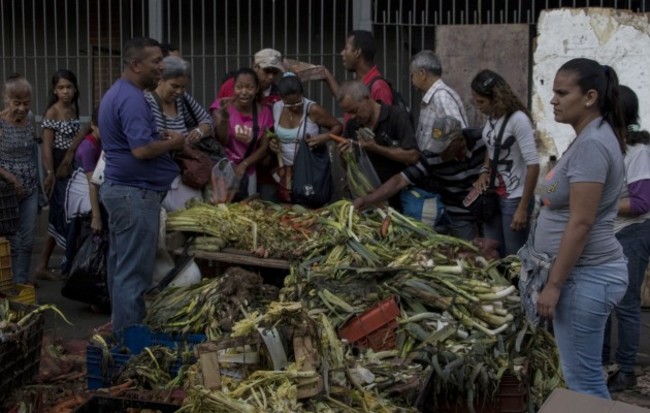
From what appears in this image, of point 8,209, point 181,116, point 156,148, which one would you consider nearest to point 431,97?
point 181,116

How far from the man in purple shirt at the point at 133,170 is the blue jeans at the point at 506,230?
2.40 metres

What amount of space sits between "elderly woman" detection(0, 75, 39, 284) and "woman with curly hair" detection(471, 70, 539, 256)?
3686 millimetres

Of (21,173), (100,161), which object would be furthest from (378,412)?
(21,173)

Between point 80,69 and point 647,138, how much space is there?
8.17m

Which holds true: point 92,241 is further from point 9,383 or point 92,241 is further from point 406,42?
point 406,42

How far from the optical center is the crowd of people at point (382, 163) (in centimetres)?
409

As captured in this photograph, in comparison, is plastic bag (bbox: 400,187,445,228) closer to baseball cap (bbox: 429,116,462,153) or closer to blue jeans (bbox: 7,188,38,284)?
baseball cap (bbox: 429,116,462,153)

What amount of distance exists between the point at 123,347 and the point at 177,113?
2257mm

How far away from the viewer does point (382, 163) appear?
7.27 metres

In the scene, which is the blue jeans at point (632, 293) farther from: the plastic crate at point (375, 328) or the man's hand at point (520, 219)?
the plastic crate at point (375, 328)

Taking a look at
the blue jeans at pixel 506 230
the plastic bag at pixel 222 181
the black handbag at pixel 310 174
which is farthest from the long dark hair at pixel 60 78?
the blue jeans at pixel 506 230

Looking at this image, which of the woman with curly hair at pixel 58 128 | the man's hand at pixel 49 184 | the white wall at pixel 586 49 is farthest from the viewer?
the man's hand at pixel 49 184

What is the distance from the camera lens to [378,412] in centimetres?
→ 428

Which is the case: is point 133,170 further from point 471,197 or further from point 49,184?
point 49,184
